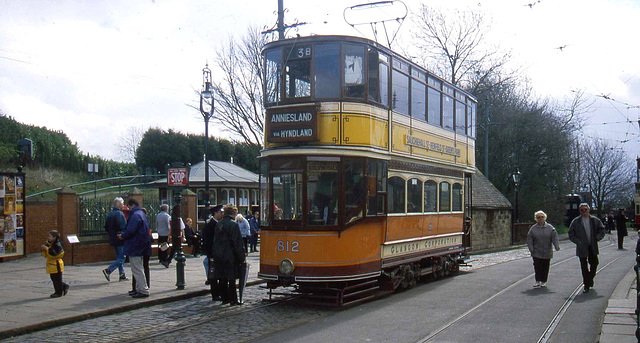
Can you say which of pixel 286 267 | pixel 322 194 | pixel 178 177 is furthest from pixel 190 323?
pixel 178 177

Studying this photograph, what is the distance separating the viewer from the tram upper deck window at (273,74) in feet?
39.3

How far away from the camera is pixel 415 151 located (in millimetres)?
13859

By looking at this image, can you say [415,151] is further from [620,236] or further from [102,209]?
[620,236]

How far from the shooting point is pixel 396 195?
42.4 feet

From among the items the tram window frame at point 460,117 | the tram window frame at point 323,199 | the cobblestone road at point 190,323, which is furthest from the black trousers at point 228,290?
the tram window frame at point 460,117

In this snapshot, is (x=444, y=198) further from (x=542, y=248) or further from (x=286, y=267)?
(x=286, y=267)

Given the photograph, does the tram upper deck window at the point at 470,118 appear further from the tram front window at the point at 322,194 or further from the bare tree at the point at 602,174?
the bare tree at the point at 602,174

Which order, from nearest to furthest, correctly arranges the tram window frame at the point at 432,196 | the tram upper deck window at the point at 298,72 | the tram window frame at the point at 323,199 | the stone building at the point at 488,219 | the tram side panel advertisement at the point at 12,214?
the tram window frame at the point at 323,199 < the tram upper deck window at the point at 298,72 < the tram window frame at the point at 432,196 < the tram side panel advertisement at the point at 12,214 < the stone building at the point at 488,219

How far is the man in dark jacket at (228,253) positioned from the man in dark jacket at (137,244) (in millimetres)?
1457

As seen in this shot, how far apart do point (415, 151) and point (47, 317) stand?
7958 millimetres

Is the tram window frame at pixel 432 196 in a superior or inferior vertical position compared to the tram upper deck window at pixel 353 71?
inferior

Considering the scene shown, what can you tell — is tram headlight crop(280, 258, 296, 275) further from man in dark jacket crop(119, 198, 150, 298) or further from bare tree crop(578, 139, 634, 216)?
bare tree crop(578, 139, 634, 216)

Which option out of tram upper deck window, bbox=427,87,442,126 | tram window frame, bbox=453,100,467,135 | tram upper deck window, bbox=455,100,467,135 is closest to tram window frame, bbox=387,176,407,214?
tram upper deck window, bbox=427,87,442,126

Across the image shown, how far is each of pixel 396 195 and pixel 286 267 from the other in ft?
9.90
